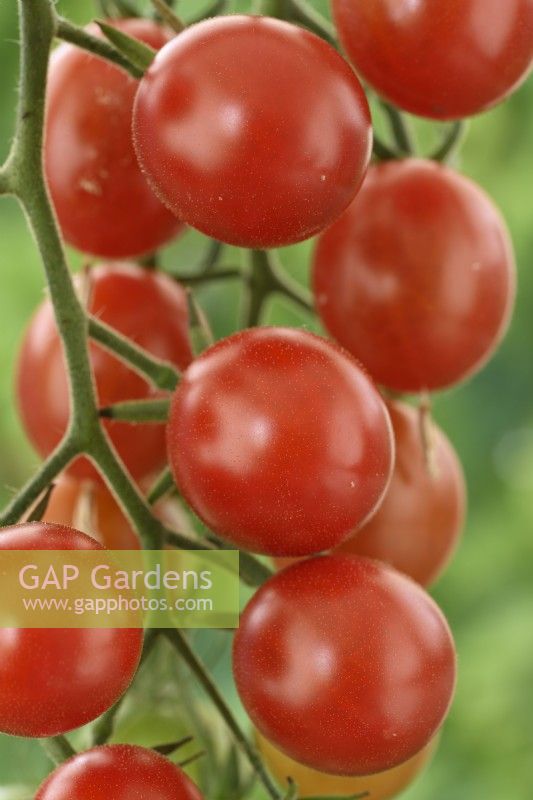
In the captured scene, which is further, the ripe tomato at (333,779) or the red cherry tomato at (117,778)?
the ripe tomato at (333,779)

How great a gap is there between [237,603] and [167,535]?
0.21 ft

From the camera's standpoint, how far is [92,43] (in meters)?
0.38

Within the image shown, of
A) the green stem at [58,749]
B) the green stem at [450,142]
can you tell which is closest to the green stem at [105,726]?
the green stem at [58,749]

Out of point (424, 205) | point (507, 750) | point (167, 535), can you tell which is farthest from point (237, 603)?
point (507, 750)

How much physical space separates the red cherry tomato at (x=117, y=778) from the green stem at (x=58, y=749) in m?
0.02

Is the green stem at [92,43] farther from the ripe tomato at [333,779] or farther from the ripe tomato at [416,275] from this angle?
the ripe tomato at [333,779]

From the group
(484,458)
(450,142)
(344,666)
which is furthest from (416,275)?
(484,458)

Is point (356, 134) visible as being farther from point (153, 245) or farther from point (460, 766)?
point (460, 766)

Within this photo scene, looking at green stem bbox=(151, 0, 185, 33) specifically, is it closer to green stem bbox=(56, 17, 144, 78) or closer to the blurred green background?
green stem bbox=(56, 17, 144, 78)

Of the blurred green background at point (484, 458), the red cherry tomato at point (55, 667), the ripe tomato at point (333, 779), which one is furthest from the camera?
the blurred green background at point (484, 458)

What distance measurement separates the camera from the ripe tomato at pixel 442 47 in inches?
14.7

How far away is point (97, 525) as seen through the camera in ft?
1.57

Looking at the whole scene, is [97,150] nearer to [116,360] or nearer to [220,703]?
[116,360]

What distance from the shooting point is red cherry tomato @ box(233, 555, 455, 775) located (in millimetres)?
362
